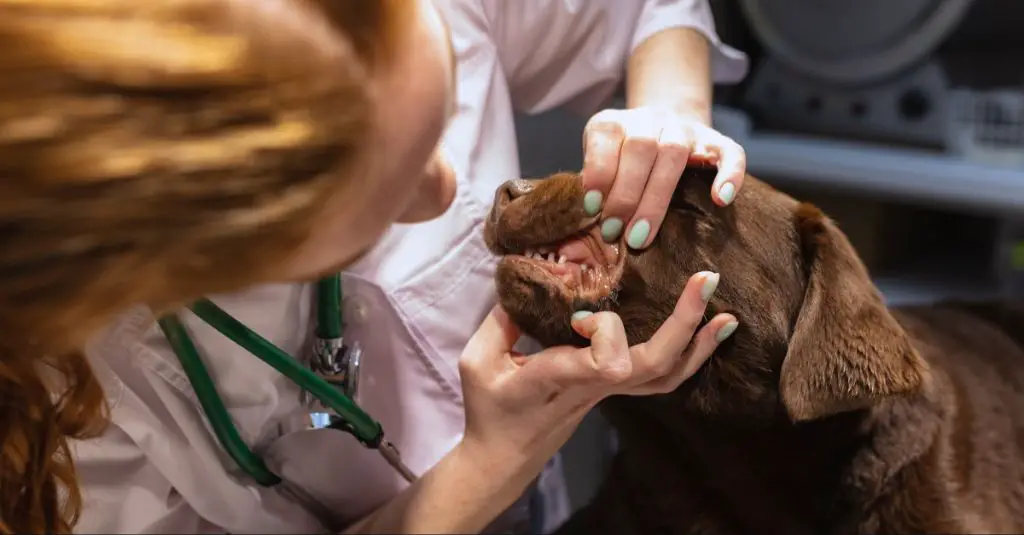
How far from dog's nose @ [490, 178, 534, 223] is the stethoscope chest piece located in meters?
0.23

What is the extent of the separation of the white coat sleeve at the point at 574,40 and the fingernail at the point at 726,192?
0.37 meters

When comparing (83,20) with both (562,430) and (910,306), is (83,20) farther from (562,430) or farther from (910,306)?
(910,306)

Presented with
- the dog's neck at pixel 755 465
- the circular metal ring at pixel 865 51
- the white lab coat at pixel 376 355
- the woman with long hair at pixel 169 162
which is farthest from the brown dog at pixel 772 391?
the circular metal ring at pixel 865 51

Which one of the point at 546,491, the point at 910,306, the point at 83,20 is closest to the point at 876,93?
the point at 910,306

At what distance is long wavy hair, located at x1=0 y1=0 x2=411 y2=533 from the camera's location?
1.52ft

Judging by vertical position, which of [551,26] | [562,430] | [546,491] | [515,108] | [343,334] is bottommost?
[546,491]

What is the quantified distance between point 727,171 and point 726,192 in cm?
2

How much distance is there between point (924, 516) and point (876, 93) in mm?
788

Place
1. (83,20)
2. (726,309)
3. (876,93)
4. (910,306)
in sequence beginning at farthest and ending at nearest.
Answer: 1. (876,93)
2. (910,306)
3. (726,309)
4. (83,20)

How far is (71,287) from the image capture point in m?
0.52

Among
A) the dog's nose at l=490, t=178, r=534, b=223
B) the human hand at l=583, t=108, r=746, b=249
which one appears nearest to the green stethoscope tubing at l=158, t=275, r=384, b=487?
the dog's nose at l=490, t=178, r=534, b=223

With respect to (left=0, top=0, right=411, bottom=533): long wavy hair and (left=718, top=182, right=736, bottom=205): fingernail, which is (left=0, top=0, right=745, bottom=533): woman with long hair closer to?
(left=0, top=0, right=411, bottom=533): long wavy hair

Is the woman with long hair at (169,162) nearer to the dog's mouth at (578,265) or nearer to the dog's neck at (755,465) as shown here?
the dog's mouth at (578,265)

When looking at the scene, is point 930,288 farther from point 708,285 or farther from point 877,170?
point 708,285
